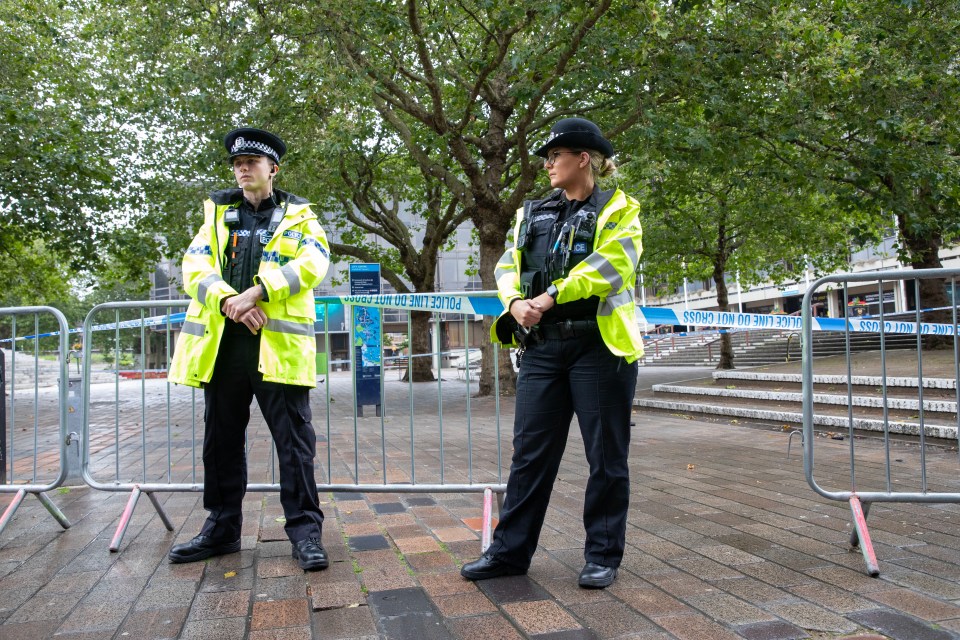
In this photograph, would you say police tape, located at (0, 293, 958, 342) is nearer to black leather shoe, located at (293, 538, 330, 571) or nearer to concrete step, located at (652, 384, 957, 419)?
concrete step, located at (652, 384, 957, 419)

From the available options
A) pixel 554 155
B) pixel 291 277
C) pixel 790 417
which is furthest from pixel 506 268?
pixel 790 417

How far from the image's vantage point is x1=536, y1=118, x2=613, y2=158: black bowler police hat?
3.35 m

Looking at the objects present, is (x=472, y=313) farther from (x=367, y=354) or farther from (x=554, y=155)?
(x=554, y=155)

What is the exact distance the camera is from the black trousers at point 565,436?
326 cm

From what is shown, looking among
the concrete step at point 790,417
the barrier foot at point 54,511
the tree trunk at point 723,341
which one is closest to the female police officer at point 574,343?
the barrier foot at point 54,511

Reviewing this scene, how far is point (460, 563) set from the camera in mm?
3600

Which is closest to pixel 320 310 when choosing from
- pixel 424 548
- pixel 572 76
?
pixel 424 548

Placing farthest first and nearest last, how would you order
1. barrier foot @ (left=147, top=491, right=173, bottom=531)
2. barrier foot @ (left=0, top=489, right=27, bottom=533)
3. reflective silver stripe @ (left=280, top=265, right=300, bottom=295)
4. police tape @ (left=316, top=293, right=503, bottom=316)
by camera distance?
1. police tape @ (left=316, top=293, right=503, bottom=316)
2. barrier foot @ (left=147, top=491, right=173, bottom=531)
3. barrier foot @ (left=0, top=489, right=27, bottom=533)
4. reflective silver stripe @ (left=280, top=265, right=300, bottom=295)

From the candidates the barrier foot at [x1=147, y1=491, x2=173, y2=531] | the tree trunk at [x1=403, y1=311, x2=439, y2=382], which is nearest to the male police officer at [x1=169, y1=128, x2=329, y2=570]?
the barrier foot at [x1=147, y1=491, x2=173, y2=531]

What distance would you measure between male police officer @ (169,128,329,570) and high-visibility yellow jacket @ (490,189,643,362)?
42.7 inches

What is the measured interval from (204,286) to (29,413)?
11.3 ft

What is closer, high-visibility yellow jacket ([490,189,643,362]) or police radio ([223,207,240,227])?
high-visibility yellow jacket ([490,189,643,362])

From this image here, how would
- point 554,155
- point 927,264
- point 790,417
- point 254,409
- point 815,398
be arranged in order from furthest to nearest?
point 927,264 → point 815,398 → point 790,417 → point 254,409 → point 554,155

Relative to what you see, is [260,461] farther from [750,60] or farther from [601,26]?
[750,60]
